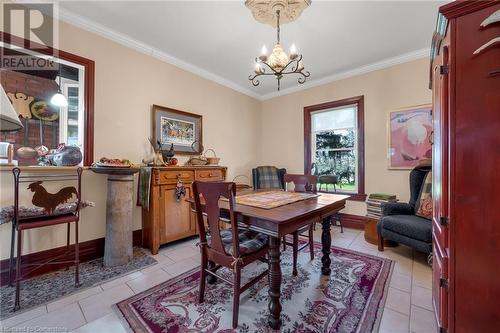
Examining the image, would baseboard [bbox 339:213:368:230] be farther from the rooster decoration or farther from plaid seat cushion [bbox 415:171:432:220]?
the rooster decoration

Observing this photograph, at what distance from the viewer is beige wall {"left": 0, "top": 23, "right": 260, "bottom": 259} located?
2378 mm

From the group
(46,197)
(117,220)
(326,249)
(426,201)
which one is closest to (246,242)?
(326,249)

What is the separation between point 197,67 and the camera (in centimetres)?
370

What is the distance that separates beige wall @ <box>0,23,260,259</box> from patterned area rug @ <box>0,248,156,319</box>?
321mm

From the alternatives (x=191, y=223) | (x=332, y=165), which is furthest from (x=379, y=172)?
(x=191, y=223)

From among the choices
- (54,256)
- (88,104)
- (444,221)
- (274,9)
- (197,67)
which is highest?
(197,67)

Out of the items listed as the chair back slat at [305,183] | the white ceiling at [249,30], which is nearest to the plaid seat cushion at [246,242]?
Answer: the chair back slat at [305,183]

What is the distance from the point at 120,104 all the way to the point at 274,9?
2186 millimetres

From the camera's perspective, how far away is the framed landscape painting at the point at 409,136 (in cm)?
317

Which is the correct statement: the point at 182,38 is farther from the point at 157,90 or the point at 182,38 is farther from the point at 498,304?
the point at 498,304

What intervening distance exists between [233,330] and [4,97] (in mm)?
1762

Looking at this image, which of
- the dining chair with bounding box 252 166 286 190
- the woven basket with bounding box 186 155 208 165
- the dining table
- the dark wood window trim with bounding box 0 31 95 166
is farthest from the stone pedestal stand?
the dining chair with bounding box 252 166 286 190

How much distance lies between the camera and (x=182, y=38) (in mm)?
2859

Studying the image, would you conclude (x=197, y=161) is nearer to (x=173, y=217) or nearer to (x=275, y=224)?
(x=173, y=217)
